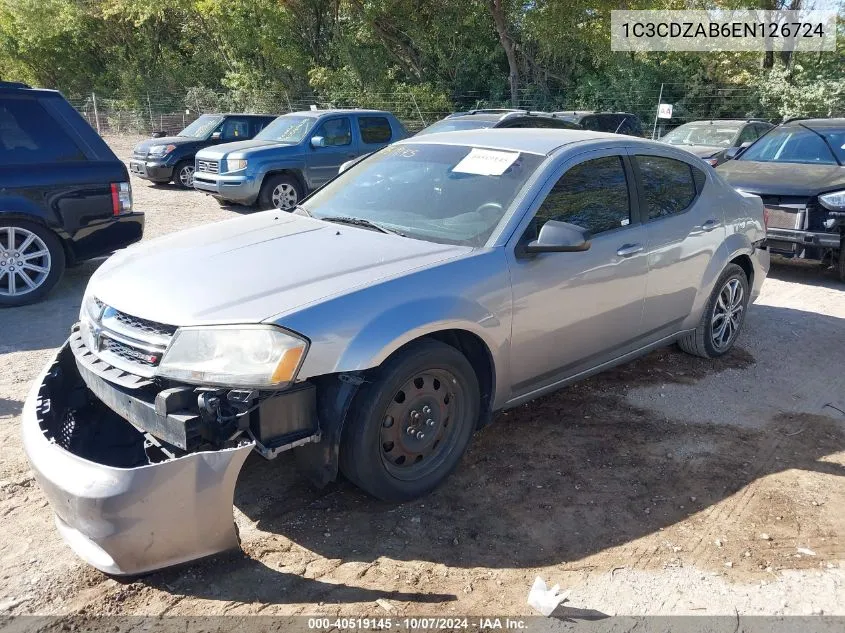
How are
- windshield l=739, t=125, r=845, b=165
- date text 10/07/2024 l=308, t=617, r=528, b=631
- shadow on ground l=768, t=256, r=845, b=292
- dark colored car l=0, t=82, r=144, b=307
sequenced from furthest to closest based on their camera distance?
1. windshield l=739, t=125, r=845, b=165
2. shadow on ground l=768, t=256, r=845, b=292
3. dark colored car l=0, t=82, r=144, b=307
4. date text 10/07/2024 l=308, t=617, r=528, b=631

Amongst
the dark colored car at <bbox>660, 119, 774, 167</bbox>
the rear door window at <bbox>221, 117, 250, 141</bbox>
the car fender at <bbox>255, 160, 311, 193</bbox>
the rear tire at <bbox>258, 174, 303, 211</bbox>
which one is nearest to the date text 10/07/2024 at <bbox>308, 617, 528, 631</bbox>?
the car fender at <bbox>255, 160, 311, 193</bbox>

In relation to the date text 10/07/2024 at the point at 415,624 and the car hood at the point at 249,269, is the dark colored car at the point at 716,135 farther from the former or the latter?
the date text 10/07/2024 at the point at 415,624

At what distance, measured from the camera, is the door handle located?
4328 millimetres

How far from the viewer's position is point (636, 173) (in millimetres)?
4633

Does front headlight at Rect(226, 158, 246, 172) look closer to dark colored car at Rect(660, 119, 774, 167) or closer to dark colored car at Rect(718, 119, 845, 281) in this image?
dark colored car at Rect(718, 119, 845, 281)

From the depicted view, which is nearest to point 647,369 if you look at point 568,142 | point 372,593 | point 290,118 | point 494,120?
point 568,142

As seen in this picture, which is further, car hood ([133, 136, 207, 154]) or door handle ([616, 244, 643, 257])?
car hood ([133, 136, 207, 154])

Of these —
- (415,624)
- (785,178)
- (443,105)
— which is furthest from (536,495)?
(443,105)

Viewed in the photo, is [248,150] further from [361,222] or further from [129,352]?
[129,352]

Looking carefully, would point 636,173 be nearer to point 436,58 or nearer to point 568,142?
point 568,142

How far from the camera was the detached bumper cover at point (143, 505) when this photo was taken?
8.57 ft

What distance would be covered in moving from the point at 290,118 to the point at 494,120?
370 cm

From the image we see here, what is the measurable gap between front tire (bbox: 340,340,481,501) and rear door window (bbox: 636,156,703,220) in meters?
1.94

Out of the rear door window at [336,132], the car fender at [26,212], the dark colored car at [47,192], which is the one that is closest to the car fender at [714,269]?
the dark colored car at [47,192]
